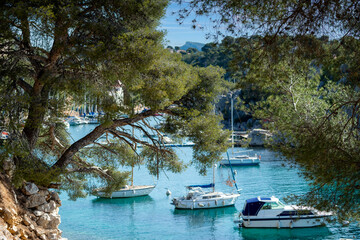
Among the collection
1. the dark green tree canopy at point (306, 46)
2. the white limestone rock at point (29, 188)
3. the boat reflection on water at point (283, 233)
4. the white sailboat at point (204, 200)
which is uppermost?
the dark green tree canopy at point (306, 46)

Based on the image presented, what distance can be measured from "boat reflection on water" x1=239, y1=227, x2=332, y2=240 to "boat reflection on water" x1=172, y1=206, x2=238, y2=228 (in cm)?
186

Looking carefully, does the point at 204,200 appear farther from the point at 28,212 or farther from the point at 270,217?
the point at 28,212

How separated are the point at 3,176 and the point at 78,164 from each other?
2.70 meters

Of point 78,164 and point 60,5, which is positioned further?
point 78,164

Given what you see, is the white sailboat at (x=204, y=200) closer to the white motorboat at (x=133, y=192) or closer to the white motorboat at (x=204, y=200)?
the white motorboat at (x=204, y=200)

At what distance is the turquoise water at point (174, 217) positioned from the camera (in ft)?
50.9

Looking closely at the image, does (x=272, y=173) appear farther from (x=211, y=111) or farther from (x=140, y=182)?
(x=211, y=111)

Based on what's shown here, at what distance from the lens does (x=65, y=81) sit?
7.77 meters

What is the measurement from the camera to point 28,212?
25.4 ft

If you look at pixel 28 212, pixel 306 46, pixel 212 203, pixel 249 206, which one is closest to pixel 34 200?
pixel 28 212

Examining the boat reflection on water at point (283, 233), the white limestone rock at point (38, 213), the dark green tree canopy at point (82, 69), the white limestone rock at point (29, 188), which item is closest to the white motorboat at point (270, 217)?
the boat reflection on water at point (283, 233)

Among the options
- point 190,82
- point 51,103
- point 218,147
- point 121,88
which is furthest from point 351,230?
point 51,103

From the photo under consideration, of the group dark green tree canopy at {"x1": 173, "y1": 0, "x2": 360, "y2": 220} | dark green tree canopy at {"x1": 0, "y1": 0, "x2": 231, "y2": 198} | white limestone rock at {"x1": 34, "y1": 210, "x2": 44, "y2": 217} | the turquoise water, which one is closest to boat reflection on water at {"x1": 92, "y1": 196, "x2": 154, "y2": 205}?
the turquoise water

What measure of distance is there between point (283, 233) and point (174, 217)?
190 inches
